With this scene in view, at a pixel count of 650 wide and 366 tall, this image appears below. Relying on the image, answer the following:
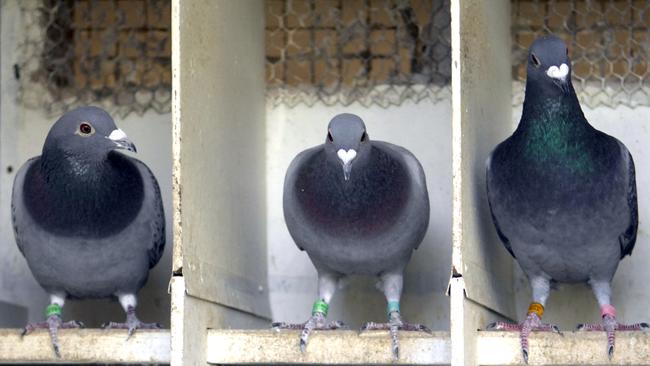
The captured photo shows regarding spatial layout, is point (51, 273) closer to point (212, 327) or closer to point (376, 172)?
point (212, 327)

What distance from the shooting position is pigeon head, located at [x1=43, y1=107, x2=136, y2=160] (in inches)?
168

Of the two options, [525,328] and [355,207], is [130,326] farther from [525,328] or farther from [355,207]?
[525,328]

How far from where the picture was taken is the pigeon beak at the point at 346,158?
Answer: 160 inches

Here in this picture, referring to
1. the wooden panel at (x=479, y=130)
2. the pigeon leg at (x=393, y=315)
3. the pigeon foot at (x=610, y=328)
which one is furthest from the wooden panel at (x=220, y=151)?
the pigeon foot at (x=610, y=328)

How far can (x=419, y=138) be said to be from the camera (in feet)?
16.0

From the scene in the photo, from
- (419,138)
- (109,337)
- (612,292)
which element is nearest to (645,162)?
(612,292)

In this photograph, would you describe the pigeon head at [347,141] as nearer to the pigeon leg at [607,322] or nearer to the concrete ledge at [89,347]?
the concrete ledge at [89,347]

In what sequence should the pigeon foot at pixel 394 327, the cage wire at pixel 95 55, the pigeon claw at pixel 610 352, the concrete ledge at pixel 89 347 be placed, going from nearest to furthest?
the pigeon claw at pixel 610 352 < the pigeon foot at pixel 394 327 < the concrete ledge at pixel 89 347 < the cage wire at pixel 95 55

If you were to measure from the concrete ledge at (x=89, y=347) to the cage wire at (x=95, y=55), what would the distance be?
116 cm

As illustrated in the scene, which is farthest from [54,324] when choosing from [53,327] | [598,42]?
[598,42]

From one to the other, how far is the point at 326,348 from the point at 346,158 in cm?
58

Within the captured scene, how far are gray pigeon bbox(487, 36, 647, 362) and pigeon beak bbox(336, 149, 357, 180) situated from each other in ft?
1.45

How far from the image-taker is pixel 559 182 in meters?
4.09

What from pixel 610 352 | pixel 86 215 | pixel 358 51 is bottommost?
pixel 610 352
